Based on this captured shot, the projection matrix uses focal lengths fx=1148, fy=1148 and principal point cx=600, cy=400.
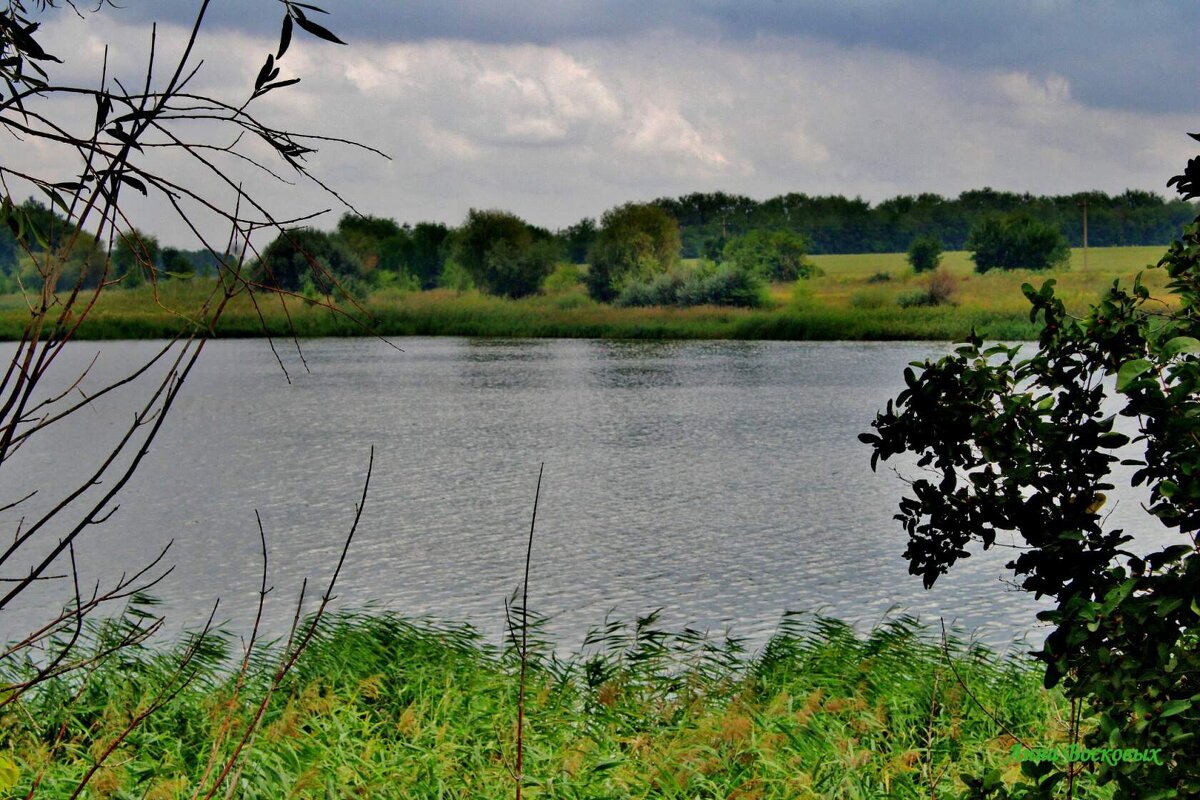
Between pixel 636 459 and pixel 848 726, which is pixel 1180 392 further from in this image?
pixel 636 459

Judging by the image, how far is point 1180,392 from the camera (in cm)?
239

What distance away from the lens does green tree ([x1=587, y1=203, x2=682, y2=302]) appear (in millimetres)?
63594

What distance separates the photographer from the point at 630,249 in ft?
214

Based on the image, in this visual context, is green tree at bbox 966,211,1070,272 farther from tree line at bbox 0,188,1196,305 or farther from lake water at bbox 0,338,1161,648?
lake water at bbox 0,338,1161,648

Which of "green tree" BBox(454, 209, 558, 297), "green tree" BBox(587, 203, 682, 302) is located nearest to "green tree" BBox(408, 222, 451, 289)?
"green tree" BBox(454, 209, 558, 297)

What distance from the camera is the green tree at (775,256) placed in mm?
69562

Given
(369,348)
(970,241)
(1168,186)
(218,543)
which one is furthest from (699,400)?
(970,241)

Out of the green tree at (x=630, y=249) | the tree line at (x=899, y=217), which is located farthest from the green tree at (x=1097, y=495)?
the tree line at (x=899, y=217)

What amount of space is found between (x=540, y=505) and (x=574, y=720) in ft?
23.7

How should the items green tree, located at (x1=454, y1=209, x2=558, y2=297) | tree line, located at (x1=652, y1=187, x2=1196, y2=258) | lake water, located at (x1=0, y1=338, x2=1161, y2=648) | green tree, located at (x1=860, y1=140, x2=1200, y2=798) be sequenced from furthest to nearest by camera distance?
1. tree line, located at (x1=652, y1=187, x2=1196, y2=258)
2. green tree, located at (x1=454, y1=209, x2=558, y2=297)
3. lake water, located at (x1=0, y1=338, x2=1161, y2=648)
4. green tree, located at (x1=860, y1=140, x2=1200, y2=798)

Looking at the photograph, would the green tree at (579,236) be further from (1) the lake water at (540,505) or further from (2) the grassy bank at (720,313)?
(1) the lake water at (540,505)

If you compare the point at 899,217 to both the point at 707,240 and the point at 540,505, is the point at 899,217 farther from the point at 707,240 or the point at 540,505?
the point at 540,505

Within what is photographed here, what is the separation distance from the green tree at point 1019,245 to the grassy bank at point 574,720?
63.4 meters

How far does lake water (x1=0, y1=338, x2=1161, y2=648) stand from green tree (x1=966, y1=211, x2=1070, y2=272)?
42557mm
